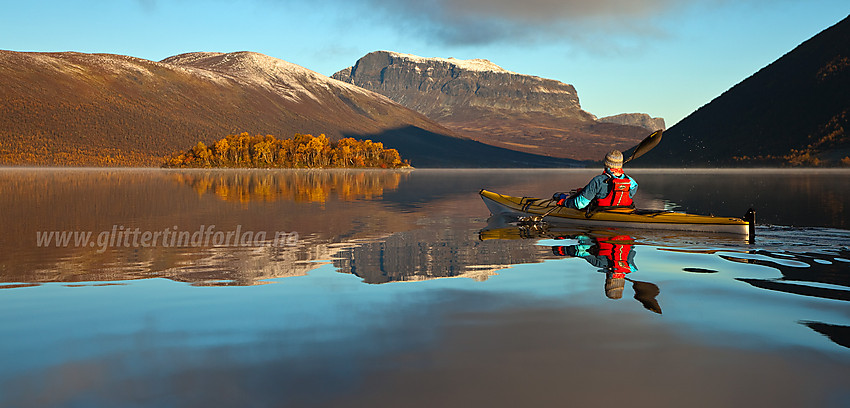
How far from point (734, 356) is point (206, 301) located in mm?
8403

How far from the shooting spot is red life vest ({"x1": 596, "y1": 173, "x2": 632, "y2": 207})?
2219 centimetres

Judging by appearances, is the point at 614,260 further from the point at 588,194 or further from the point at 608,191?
the point at 608,191

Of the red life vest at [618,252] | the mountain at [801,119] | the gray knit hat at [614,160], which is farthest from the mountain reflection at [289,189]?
the mountain at [801,119]

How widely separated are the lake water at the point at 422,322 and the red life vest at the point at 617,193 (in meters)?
3.21

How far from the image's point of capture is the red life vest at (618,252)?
14.4 metres

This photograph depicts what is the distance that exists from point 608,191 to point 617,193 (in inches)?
12.9

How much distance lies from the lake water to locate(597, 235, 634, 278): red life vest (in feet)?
0.58

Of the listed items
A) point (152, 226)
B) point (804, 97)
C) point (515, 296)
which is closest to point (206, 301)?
point (515, 296)

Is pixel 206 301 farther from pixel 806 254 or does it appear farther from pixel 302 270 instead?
pixel 806 254

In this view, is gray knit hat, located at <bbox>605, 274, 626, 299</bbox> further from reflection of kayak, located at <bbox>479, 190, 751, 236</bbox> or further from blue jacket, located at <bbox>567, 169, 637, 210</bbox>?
blue jacket, located at <bbox>567, 169, 637, 210</bbox>

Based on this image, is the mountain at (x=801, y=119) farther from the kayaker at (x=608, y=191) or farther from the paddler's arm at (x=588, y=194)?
the paddler's arm at (x=588, y=194)

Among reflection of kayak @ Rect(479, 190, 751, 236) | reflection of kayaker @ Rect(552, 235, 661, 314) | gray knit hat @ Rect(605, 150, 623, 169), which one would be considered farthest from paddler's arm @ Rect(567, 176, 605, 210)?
reflection of kayaker @ Rect(552, 235, 661, 314)

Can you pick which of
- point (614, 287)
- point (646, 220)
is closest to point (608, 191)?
point (646, 220)

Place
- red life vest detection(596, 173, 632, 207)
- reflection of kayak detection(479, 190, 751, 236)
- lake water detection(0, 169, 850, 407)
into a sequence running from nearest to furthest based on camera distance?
lake water detection(0, 169, 850, 407) < reflection of kayak detection(479, 190, 751, 236) < red life vest detection(596, 173, 632, 207)
